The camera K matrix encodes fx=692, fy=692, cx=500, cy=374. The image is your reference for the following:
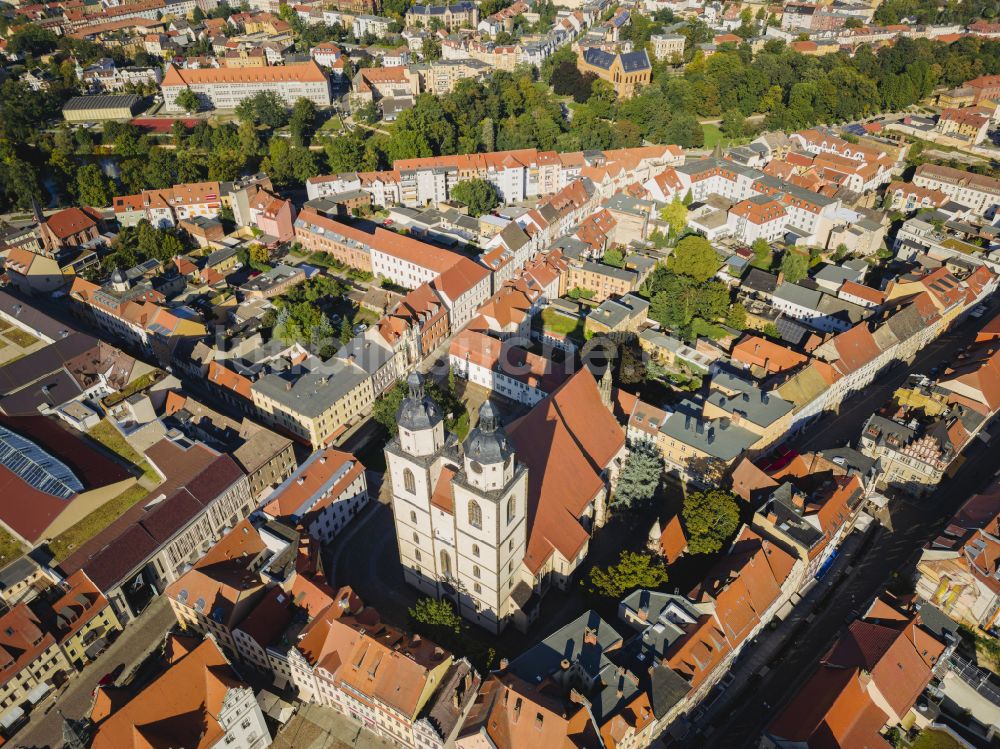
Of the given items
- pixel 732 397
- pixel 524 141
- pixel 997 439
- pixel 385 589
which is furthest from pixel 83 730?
pixel 524 141

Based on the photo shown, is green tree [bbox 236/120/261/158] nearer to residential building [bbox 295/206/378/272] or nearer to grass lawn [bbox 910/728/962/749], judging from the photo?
residential building [bbox 295/206/378/272]

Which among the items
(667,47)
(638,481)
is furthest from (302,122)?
(638,481)

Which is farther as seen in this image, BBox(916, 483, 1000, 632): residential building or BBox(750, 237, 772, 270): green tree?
BBox(750, 237, 772, 270): green tree

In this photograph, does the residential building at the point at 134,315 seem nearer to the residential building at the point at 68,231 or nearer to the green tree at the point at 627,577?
the residential building at the point at 68,231

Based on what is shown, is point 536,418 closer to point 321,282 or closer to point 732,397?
point 732,397

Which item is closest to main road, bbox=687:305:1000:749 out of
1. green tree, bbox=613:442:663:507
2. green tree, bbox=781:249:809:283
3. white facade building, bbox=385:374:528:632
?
green tree, bbox=613:442:663:507

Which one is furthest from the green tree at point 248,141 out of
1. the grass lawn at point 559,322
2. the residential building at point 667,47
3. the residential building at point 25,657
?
the residential building at point 25,657
